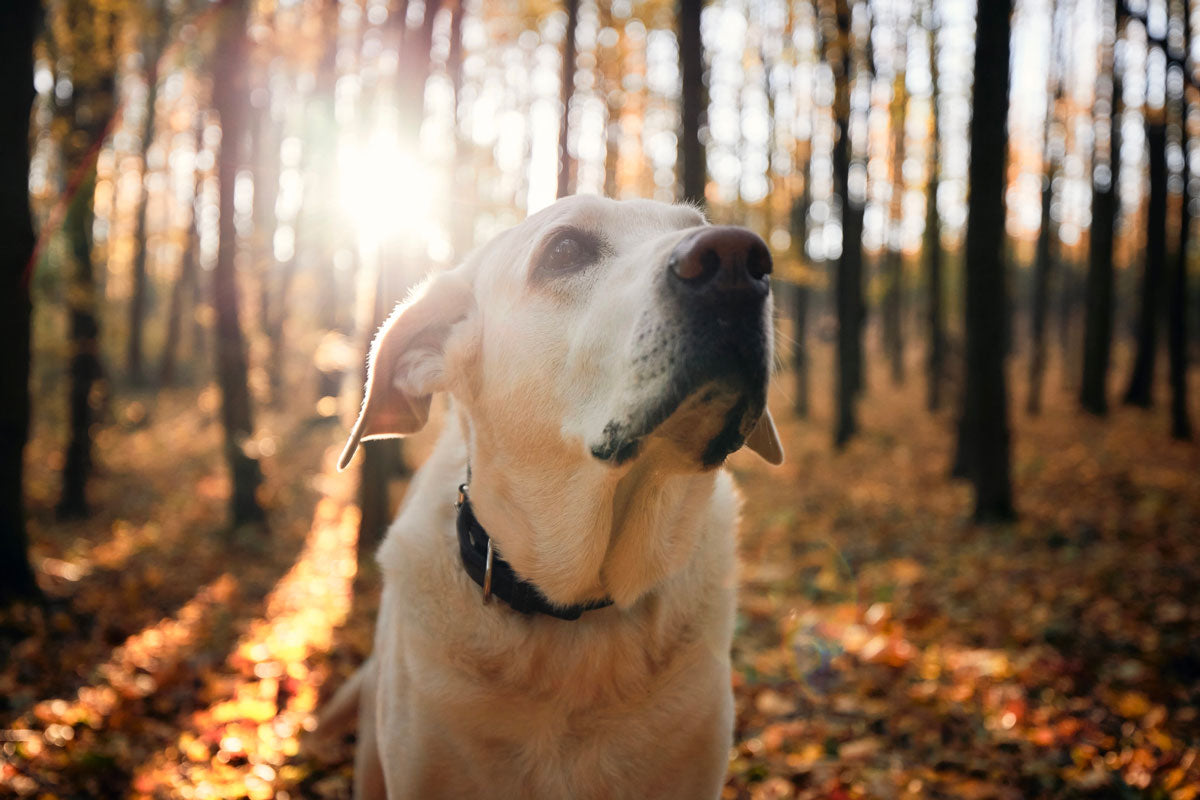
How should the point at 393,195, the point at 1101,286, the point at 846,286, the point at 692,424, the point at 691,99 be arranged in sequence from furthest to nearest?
the point at 1101,286
the point at 846,286
the point at 393,195
the point at 691,99
the point at 692,424

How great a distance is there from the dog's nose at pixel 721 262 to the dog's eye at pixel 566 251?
540 millimetres

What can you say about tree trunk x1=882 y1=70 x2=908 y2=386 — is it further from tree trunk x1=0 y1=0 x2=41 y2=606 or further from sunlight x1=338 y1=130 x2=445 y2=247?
tree trunk x1=0 y1=0 x2=41 y2=606

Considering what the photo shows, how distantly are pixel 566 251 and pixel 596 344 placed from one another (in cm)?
42

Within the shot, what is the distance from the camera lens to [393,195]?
818cm

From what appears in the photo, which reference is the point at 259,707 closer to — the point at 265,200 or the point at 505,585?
the point at 505,585

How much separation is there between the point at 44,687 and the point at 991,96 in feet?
32.5

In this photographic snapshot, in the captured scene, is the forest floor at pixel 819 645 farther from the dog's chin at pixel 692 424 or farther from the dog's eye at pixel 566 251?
the dog's eye at pixel 566 251

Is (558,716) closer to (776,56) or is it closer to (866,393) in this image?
(776,56)

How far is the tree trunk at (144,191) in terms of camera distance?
40.5 ft

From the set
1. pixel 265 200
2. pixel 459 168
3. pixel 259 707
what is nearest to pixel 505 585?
pixel 259 707

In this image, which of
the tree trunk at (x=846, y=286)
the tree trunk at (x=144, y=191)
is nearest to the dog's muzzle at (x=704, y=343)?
the tree trunk at (x=144, y=191)

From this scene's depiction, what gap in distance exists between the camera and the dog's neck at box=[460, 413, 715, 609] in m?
2.21

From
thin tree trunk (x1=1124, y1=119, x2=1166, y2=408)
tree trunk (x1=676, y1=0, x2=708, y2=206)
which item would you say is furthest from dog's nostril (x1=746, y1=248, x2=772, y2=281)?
thin tree trunk (x1=1124, y1=119, x2=1166, y2=408)

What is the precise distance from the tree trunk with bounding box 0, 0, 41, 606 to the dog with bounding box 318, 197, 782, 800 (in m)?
4.55
